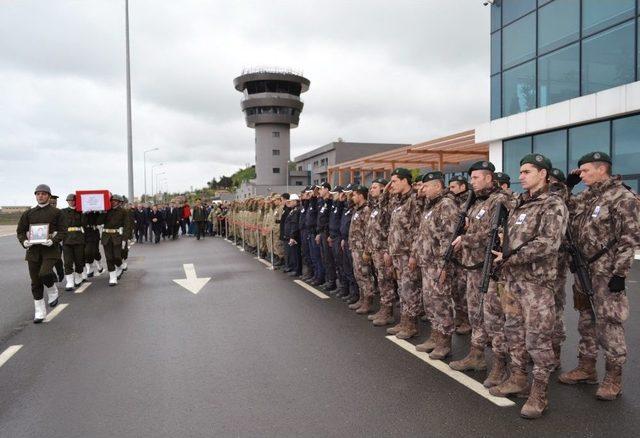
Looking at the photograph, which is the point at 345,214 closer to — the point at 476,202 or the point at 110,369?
the point at 476,202

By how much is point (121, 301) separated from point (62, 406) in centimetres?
501

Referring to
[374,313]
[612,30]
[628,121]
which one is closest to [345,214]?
[374,313]

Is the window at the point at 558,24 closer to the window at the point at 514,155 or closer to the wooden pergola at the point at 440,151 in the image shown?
the window at the point at 514,155

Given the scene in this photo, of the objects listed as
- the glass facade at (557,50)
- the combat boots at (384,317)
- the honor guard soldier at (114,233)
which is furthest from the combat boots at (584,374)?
the glass facade at (557,50)

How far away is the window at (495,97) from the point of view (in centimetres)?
2297

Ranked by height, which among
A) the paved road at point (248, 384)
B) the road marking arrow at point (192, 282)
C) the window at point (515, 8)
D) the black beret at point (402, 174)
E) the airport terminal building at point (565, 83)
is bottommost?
the road marking arrow at point (192, 282)

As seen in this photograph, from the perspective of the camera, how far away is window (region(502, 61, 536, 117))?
21.0m

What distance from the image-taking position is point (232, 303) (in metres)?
8.83

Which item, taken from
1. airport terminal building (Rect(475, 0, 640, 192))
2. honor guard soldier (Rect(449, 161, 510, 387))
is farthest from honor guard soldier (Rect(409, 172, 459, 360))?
airport terminal building (Rect(475, 0, 640, 192))

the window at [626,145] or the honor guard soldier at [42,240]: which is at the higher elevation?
the window at [626,145]

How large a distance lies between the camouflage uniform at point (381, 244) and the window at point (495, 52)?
18.5 metres

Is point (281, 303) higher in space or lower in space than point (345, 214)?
lower

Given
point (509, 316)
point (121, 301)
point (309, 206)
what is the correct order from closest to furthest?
point (509, 316)
point (121, 301)
point (309, 206)

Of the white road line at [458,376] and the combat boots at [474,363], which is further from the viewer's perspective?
the combat boots at [474,363]
